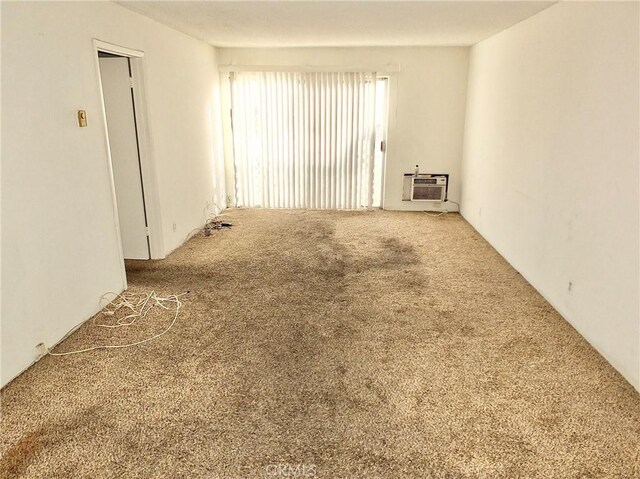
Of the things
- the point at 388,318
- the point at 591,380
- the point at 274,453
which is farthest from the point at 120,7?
the point at 591,380

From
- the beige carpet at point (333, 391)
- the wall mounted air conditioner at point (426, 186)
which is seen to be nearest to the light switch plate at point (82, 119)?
the beige carpet at point (333, 391)

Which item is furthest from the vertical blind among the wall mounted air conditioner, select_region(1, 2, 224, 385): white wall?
select_region(1, 2, 224, 385): white wall

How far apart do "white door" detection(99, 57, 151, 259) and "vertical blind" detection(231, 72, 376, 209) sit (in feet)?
8.06

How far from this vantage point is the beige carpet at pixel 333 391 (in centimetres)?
195

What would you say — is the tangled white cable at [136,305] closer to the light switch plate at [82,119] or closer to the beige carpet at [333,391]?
the beige carpet at [333,391]

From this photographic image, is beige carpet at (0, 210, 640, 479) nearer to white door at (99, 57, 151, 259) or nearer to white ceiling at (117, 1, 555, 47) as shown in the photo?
white door at (99, 57, 151, 259)

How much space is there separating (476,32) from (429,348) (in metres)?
3.60

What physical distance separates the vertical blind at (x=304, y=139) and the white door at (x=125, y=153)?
2.46 m

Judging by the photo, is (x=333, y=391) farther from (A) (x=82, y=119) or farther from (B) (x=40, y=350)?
(A) (x=82, y=119)

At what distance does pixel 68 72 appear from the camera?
2.91 metres

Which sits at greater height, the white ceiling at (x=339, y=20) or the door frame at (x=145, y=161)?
the white ceiling at (x=339, y=20)

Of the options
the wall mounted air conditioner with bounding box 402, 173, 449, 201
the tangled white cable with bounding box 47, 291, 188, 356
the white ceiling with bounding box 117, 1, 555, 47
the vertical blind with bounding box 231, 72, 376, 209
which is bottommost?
the tangled white cable with bounding box 47, 291, 188, 356

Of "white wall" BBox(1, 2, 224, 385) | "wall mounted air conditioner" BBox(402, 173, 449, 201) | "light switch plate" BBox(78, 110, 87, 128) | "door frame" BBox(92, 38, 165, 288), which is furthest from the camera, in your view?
"wall mounted air conditioner" BBox(402, 173, 449, 201)

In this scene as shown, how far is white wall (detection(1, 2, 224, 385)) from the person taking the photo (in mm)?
2439
